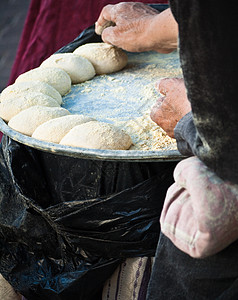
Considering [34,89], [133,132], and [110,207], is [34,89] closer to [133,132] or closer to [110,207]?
[133,132]

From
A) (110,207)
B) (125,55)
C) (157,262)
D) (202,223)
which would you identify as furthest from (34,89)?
(202,223)

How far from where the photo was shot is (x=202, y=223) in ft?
2.16

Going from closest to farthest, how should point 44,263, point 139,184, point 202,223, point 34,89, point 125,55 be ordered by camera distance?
point 202,223
point 139,184
point 44,263
point 34,89
point 125,55

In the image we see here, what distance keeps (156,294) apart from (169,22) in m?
0.91

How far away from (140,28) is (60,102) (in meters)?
0.39

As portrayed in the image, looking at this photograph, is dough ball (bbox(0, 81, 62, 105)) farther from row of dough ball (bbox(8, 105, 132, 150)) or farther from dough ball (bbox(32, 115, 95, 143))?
dough ball (bbox(32, 115, 95, 143))

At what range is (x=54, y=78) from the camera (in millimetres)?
1527

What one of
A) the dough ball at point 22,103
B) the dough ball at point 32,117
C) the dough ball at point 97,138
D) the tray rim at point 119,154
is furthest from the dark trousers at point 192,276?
the dough ball at point 22,103

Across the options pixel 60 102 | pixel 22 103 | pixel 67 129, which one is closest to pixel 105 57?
pixel 60 102

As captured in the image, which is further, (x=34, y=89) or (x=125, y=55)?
(x=125, y=55)

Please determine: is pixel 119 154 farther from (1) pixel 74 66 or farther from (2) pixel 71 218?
(1) pixel 74 66

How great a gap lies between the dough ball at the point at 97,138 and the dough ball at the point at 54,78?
38 centimetres

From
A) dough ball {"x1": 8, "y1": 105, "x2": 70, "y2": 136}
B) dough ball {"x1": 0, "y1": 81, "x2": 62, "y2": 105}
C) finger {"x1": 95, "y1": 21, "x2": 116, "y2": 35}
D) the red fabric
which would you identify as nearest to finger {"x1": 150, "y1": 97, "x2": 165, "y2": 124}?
dough ball {"x1": 8, "y1": 105, "x2": 70, "y2": 136}

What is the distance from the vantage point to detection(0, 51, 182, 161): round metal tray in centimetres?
104
